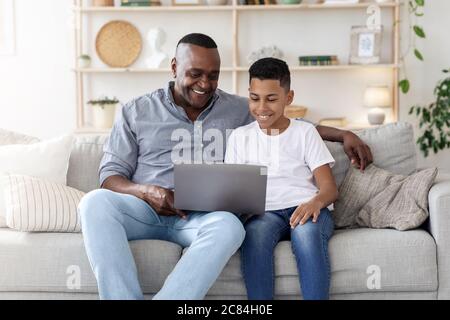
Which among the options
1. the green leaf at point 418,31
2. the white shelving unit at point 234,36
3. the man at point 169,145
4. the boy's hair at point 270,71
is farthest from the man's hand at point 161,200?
the green leaf at point 418,31

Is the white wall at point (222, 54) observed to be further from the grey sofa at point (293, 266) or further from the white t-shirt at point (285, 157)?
the grey sofa at point (293, 266)

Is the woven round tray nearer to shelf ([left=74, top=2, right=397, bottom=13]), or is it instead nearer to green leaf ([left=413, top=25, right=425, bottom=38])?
shelf ([left=74, top=2, right=397, bottom=13])

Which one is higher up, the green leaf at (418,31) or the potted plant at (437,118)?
the green leaf at (418,31)

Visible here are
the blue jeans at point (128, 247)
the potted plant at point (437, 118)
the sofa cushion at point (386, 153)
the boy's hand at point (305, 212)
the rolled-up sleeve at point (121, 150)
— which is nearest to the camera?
the blue jeans at point (128, 247)

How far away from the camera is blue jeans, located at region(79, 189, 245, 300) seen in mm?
2078

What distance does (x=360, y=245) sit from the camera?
2.37m

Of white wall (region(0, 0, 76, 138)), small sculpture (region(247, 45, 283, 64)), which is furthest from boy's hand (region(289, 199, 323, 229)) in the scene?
white wall (region(0, 0, 76, 138))

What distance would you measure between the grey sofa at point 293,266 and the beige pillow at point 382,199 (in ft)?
0.15

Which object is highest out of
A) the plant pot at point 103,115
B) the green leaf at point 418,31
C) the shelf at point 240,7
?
the shelf at point 240,7

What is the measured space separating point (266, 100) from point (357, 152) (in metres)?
0.42

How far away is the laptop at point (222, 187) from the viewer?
88.5 inches

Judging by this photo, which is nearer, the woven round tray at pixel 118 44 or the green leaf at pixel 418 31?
the green leaf at pixel 418 31

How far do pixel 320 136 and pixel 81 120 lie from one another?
2956mm
